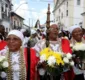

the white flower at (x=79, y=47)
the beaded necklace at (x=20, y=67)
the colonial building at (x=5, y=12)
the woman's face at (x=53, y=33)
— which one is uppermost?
the colonial building at (x=5, y=12)

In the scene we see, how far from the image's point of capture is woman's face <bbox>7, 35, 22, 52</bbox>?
5.45 m

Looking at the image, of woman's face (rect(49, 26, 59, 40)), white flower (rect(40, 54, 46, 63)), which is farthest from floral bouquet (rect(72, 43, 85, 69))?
white flower (rect(40, 54, 46, 63))

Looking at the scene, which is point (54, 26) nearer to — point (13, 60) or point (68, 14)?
point (13, 60)

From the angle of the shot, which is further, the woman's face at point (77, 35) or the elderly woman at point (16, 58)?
the woman's face at point (77, 35)

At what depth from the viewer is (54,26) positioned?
6.81 meters

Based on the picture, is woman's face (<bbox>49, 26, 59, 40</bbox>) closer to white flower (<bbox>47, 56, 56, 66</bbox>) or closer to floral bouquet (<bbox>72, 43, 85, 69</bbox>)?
floral bouquet (<bbox>72, 43, 85, 69</bbox>)

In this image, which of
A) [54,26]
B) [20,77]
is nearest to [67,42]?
[54,26]

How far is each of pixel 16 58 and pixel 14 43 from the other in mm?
261

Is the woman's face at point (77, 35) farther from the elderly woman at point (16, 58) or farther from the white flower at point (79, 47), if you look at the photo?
the elderly woman at point (16, 58)

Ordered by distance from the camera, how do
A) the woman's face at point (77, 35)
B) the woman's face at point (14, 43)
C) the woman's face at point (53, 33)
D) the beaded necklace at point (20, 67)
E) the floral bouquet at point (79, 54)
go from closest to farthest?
the beaded necklace at point (20, 67)
the woman's face at point (14, 43)
the floral bouquet at point (79, 54)
the woman's face at point (53, 33)
the woman's face at point (77, 35)

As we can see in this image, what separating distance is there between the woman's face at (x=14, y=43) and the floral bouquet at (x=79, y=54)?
1.38 m

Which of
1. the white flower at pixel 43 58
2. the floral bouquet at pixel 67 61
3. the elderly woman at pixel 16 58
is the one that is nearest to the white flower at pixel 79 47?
the floral bouquet at pixel 67 61

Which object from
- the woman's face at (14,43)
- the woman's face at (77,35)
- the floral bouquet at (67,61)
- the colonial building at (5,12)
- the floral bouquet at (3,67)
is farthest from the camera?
the colonial building at (5,12)

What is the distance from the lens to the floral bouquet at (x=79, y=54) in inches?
251
